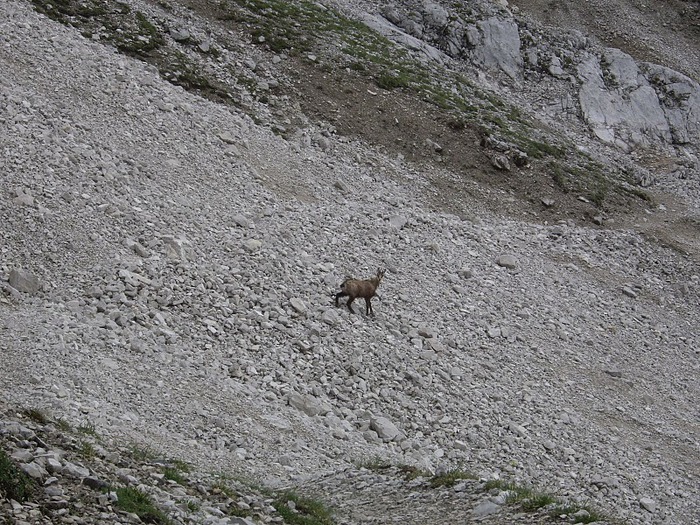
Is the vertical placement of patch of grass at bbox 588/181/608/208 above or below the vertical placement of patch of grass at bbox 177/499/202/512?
above

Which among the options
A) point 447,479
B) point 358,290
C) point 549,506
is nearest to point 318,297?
point 358,290

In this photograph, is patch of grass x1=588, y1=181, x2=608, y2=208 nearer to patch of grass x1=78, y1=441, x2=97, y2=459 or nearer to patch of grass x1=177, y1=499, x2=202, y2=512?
patch of grass x1=177, y1=499, x2=202, y2=512

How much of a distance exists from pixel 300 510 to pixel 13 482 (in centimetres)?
408

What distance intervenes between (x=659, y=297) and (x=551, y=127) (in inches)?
506

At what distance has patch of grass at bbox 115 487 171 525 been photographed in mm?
8977

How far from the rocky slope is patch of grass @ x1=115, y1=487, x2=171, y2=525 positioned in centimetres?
38

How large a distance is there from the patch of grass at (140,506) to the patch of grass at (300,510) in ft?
6.56

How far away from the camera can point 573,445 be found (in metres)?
17.4

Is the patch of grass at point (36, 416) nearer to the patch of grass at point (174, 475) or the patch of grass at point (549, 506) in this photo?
the patch of grass at point (174, 475)

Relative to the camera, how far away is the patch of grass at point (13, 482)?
8.32m

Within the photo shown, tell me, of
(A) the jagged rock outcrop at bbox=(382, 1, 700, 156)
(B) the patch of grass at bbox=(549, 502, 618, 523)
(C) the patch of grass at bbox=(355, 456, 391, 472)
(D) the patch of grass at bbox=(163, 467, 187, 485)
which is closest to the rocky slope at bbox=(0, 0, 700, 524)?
(C) the patch of grass at bbox=(355, 456, 391, 472)

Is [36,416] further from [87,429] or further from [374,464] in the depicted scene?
[374,464]

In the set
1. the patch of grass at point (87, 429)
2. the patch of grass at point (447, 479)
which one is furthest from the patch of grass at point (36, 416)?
the patch of grass at point (447, 479)

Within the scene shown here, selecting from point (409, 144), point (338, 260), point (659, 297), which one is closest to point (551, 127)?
point (409, 144)
